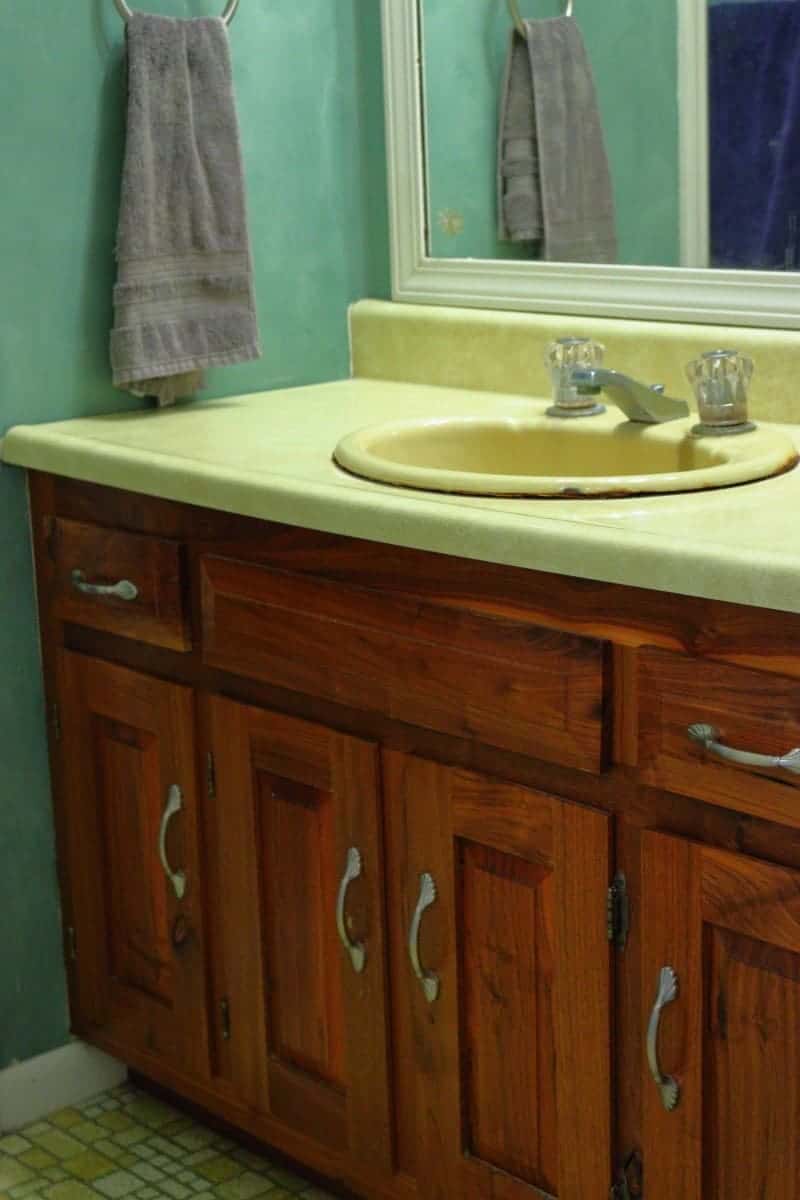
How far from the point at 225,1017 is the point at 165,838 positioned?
8.3 inches

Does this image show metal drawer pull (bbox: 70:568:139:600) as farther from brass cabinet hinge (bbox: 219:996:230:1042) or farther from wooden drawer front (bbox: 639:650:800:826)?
wooden drawer front (bbox: 639:650:800:826)

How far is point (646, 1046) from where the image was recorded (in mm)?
1499

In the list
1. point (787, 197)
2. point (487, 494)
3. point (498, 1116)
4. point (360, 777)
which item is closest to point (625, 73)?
point (787, 197)

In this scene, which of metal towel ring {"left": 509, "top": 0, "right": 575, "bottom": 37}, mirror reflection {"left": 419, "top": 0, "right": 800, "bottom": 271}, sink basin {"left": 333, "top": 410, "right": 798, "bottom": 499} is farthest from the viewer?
metal towel ring {"left": 509, "top": 0, "right": 575, "bottom": 37}

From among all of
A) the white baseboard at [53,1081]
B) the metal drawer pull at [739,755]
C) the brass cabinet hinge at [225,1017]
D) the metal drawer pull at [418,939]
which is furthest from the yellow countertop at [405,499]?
the white baseboard at [53,1081]

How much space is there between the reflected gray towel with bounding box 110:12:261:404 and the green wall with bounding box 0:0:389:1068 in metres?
0.05

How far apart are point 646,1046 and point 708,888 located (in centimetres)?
16

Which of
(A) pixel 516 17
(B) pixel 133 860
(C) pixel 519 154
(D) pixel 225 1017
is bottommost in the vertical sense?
(D) pixel 225 1017

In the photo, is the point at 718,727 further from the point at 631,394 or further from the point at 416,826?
the point at 631,394

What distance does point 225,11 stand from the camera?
211cm

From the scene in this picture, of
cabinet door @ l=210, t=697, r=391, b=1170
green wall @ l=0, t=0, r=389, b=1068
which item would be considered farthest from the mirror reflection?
cabinet door @ l=210, t=697, r=391, b=1170

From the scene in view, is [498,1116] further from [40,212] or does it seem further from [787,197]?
[40,212]

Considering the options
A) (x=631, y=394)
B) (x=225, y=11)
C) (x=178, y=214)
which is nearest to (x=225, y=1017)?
(x=631, y=394)

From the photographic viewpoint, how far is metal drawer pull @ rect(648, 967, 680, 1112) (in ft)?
4.83
